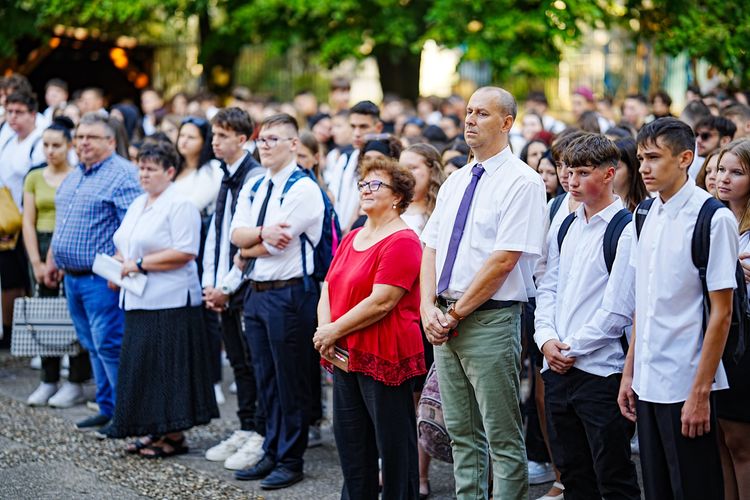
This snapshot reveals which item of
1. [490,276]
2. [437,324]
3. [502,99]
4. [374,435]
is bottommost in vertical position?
[374,435]

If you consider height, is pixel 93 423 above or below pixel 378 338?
below

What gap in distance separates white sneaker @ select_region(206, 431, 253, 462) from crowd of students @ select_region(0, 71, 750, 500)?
0.05 ft

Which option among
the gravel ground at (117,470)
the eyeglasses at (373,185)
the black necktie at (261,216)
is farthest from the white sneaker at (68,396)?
the eyeglasses at (373,185)

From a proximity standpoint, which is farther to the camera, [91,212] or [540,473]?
[91,212]

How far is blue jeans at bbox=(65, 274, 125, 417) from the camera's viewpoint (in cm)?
721

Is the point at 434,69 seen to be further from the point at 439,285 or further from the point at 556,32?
the point at 439,285

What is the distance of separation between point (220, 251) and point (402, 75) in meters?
10.7

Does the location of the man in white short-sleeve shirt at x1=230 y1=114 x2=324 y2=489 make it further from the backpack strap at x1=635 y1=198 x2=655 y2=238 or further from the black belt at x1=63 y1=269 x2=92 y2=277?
the backpack strap at x1=635 y1=198 x2=655 y2=238

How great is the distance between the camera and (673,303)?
4.00 meters

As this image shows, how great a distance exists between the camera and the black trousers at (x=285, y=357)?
6.03m

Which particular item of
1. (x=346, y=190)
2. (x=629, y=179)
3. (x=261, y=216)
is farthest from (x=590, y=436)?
(x=346, y=190)

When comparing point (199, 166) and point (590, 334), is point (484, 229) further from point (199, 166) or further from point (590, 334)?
point (199, 166)

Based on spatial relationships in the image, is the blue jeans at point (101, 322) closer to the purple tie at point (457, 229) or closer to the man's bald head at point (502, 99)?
the purple tie at point (457, 229)

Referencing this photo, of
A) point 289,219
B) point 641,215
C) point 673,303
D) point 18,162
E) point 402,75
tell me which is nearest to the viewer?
point 673,303
